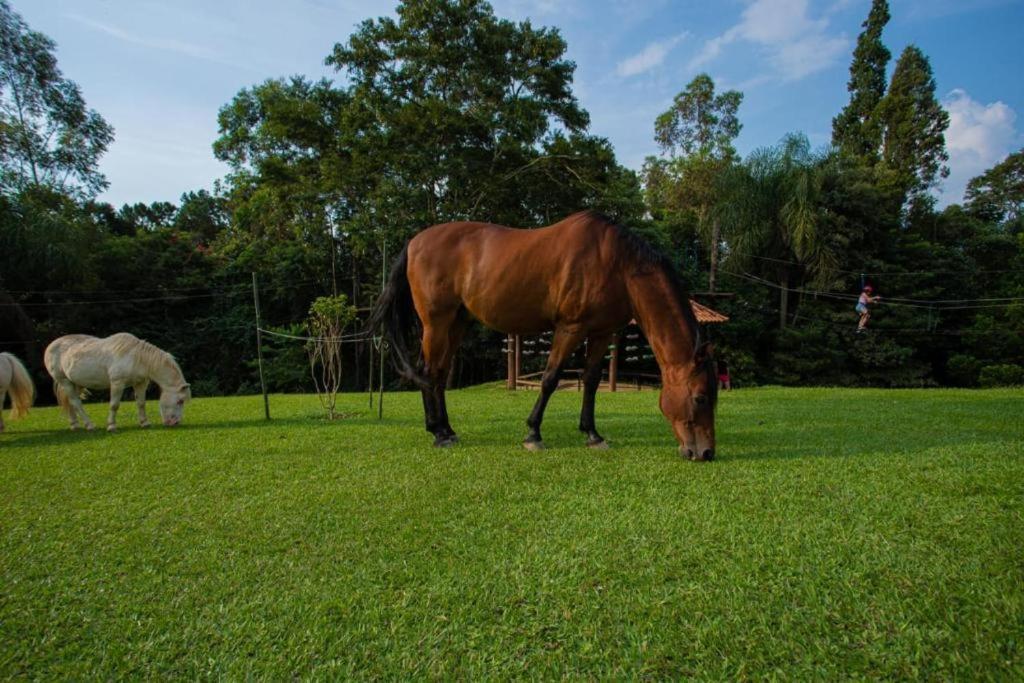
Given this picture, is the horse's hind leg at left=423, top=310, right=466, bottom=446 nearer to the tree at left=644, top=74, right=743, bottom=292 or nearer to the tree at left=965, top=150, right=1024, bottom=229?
the tree at left=644, top=74, right=743, bottom=292

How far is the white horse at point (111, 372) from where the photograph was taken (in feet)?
20.5

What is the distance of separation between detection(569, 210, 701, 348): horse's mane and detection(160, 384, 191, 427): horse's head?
562 centimetres

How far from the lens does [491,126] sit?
15.2 meters

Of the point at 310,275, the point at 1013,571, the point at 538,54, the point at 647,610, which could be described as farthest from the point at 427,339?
the point at 310,275

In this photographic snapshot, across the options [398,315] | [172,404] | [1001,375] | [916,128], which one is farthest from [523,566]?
[916,128]

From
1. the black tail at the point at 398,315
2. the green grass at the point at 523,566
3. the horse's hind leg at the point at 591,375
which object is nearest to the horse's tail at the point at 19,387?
the green grass at the point at 523,566

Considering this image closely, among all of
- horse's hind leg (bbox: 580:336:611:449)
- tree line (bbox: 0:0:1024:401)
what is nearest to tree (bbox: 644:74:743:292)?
tree line (bbox: 0:0:1024:401)

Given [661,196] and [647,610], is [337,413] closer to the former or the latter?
[647,610]

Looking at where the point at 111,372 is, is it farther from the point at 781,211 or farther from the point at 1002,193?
the point at 1002,193

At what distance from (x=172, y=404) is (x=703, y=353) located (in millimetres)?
6346

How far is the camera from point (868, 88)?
26.5 meters

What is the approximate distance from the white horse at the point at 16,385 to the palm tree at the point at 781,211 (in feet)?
72.8

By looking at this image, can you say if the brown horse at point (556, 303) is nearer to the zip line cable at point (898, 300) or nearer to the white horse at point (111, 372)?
the white horse at point (111, 372)

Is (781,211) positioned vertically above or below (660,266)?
above
